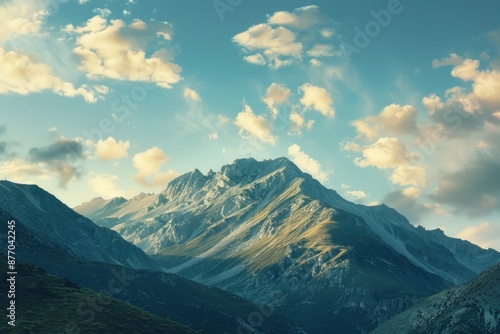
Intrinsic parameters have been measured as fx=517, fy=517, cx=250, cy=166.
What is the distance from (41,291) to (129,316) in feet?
75.7

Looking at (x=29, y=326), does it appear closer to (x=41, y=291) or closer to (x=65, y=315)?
(x=65, y=315)

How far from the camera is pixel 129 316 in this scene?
5103 inches

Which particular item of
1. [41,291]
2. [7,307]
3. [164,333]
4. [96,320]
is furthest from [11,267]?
[164,333]

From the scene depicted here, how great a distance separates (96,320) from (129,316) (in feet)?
39.3

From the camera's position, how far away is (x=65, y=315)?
383 feet

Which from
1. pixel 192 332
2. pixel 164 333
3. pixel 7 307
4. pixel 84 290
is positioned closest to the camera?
pixel 7 307

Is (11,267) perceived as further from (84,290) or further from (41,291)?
(84,290)

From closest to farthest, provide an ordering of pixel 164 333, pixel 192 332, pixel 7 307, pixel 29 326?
1. pixel 29 326
2. pixel 7 307
3. pixel 164 333
4. pixel 192 332

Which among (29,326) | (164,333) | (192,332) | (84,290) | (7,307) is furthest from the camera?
(84,290)

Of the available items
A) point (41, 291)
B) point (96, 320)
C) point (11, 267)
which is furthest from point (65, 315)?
point (11, 267)

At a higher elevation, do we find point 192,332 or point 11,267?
point 11,267

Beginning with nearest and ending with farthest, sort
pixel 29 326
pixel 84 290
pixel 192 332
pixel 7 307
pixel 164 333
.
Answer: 1. pixel 29 326
2. pixel 7 307
3. pixel 164 333
4. pixel 192 332
5. pixel 84 290

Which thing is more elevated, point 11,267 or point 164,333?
point 11,267

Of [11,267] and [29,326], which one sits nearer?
[29,326]
